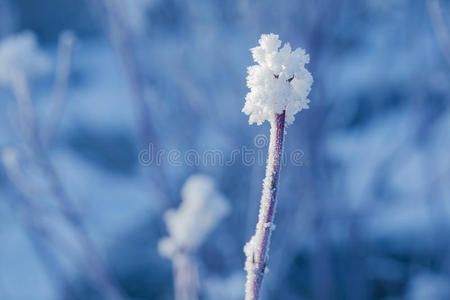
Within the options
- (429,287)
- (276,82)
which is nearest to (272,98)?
(276,82)

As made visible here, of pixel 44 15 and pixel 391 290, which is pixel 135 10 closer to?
pixel 391 290

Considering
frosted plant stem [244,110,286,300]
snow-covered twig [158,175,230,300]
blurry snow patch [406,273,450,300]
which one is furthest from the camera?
blurry snow patch [406,273,450,300]

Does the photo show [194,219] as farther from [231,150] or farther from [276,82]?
[231,150]

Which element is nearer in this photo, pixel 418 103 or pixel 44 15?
pixel 418 103

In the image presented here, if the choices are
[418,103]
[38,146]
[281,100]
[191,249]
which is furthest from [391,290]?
[281,100]

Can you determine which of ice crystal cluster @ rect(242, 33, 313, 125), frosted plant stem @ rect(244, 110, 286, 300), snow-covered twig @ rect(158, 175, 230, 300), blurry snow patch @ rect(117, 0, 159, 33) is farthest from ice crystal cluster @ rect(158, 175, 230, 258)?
blurry snow patch @ rect(117, 0, 159, 33)

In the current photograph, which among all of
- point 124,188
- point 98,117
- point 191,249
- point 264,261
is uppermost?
point 98,117

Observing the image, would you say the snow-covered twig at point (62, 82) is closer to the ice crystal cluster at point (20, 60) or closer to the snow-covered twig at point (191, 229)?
the ice crystal cluster at point (20, 60)

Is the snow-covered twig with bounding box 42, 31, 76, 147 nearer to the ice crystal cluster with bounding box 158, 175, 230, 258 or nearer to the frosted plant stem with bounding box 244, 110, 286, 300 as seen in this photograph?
the ice crystal cluster with bounding box 158, 175, 230, 258
